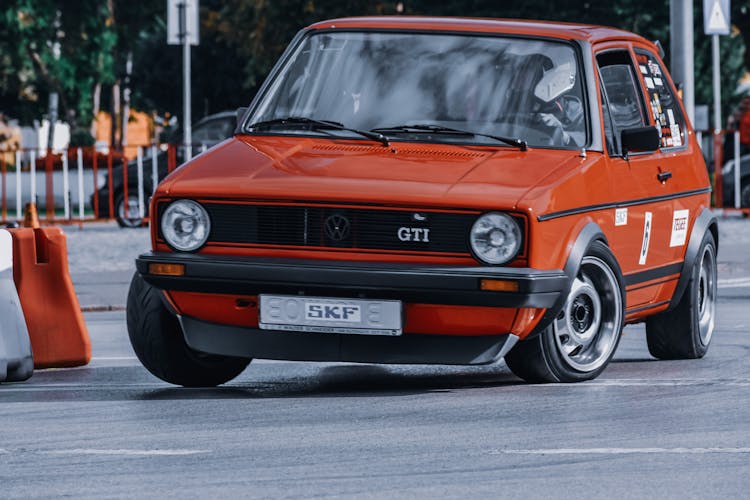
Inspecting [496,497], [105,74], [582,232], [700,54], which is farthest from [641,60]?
[105,74]

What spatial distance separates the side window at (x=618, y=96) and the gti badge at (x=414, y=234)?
1.47 m

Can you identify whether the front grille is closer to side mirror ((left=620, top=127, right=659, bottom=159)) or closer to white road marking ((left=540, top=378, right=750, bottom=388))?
white road marking ((left=540, top=378, right=750, bottom=388))

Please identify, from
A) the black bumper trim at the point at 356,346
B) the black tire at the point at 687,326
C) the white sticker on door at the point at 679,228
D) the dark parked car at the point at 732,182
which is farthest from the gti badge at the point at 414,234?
the dark parked car at the point at 732,182

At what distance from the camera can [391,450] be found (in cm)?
763

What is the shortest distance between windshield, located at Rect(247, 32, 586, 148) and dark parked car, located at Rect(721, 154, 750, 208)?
1771 cm

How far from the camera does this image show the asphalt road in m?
6.91

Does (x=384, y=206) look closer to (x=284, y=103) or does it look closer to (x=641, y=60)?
(x=284, y=103)

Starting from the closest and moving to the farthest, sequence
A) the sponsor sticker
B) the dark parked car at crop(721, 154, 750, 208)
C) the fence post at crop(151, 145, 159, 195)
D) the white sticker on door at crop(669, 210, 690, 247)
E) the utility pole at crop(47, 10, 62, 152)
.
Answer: the sponsor sticker < the white sticker on door at crop(669, 210, 690, 247) < the fence post at crop(151, 145, 159, 195) < the dark parked car at crop(721, 154, 750, 208) < the utility pole at crop(47, 10, 62, 152)

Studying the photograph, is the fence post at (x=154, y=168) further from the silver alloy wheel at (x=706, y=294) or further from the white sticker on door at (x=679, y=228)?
the white sticker on door at (x=679, y=228)

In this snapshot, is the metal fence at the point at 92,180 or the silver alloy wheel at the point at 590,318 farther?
the metal fence at the point at 92,180

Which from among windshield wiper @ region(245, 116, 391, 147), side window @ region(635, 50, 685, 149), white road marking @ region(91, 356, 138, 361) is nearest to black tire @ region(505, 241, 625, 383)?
windshield wiper @ region(245, 116, 391, 147)

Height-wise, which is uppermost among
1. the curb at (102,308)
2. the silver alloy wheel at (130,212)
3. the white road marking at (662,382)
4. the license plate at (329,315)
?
the license plate at (329,315)

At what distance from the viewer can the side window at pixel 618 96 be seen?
9.96 meters

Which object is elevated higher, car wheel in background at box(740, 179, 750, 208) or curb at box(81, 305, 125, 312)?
curb at box(81, 305, 125, 312)
